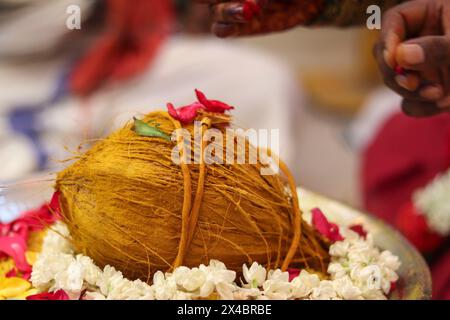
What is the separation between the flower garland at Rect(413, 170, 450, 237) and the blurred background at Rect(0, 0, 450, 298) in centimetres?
2

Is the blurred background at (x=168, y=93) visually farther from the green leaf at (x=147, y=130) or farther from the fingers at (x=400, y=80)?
the green leaf at (x=147, y=130)

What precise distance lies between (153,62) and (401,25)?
1.22 metres

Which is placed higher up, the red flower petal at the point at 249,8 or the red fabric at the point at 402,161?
the red flower petal at the point at 249,8

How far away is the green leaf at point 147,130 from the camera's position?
0.58 metres

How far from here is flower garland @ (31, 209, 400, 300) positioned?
553mm

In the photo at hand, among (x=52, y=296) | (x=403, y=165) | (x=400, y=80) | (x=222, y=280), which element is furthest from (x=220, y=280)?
(x=403, y=165)

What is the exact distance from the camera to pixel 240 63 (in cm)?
187

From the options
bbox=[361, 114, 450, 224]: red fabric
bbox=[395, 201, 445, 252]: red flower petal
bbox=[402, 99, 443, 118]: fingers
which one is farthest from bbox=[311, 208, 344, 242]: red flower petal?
bbox=[361, 114, 450, 224]: red fabric

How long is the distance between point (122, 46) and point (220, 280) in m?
1.26

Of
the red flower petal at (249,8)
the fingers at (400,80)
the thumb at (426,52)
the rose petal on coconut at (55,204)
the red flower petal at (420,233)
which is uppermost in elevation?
the red flower petal at (249,8)

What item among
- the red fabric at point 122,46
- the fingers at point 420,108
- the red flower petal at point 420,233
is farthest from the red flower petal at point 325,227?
the red fabric at point 122,46

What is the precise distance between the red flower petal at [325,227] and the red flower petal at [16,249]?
29 cm

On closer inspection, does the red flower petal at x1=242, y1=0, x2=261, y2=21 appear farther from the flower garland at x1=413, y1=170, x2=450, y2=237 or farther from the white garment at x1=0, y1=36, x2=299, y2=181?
the white garment at x1=0, y1=36, x2=299, y2=181
